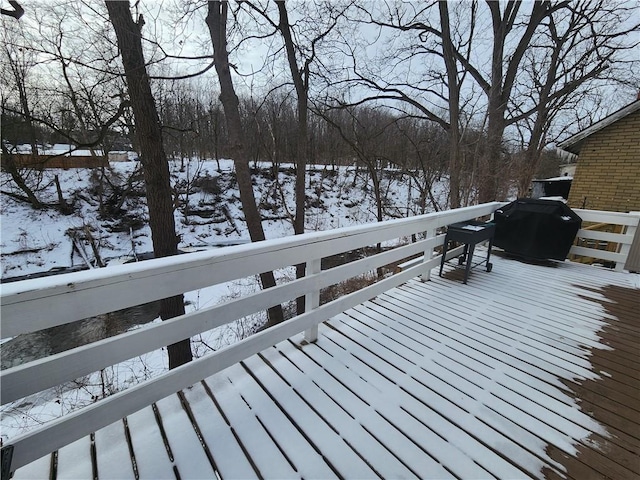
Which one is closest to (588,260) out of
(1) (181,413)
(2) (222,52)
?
(1) (181,413)

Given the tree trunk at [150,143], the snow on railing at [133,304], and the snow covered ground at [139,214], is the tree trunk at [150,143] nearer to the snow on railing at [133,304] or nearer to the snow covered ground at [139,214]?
the snow on railing at [133,304]

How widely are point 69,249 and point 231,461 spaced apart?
15.1 metres

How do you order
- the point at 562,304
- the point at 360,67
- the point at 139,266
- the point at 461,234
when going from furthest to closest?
the point at 360,67, the point at 461,234, the point at 562,304, the point at 139,266

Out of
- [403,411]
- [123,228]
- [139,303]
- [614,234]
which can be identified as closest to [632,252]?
[614,234]

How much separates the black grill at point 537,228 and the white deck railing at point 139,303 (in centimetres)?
368

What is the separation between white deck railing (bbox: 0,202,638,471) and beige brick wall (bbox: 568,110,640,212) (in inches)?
325

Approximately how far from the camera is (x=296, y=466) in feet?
4.58

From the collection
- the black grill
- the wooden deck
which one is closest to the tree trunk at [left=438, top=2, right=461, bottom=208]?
the black grill

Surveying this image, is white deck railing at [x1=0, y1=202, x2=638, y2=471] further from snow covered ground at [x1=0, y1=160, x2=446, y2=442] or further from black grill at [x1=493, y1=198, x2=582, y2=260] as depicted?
snow covered ground at [x1=0, y1=160, x2=446, y2=442]

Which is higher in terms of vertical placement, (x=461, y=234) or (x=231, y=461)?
(x=461, y=234)

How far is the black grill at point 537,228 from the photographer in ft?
14.5

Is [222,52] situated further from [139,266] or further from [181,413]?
[181,413]

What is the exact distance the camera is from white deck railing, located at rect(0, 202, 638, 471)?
110 cm

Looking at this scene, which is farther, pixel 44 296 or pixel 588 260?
pixel 588 260
